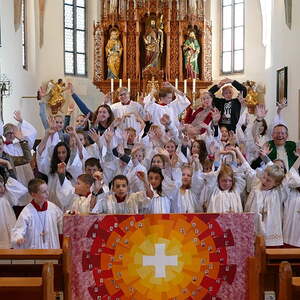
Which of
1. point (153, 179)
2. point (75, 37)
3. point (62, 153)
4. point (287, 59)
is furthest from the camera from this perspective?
point (75, 37)

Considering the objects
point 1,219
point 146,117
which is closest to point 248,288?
point 1,219

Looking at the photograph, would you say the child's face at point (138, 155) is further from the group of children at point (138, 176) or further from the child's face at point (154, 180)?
the child's face at point (154, 180)

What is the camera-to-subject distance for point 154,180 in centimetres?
538

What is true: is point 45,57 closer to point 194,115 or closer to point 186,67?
point 186,67

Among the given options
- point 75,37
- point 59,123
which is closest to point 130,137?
Result: point 59,123

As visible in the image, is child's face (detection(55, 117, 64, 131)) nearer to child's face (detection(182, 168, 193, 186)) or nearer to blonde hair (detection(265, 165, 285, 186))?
child's face (detection(182, 168, 193, 186))

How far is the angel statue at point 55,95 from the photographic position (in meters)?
15.9

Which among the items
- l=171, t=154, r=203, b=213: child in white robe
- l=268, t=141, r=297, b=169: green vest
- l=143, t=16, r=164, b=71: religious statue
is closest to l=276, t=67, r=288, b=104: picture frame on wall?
l=143, t=16, r=164, b=71: religious statue

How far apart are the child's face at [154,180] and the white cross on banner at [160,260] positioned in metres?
1.31

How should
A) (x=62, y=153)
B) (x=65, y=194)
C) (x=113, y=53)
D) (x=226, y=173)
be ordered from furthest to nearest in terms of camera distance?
(x=113, y=53), (x=62, y=153), (x=65, y=194), (x=226, y=173)

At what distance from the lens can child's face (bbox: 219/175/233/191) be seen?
5484 millimetres

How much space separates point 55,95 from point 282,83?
610 centimetres

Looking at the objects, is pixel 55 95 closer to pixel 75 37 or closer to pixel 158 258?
pixel 75 37

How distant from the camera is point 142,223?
4137 millimetres
